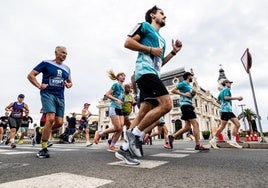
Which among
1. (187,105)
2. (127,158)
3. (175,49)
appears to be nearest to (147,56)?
(175,49)

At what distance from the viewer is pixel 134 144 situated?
253cm

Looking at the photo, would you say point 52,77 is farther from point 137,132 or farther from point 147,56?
point 137,132

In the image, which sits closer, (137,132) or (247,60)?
(137,132)

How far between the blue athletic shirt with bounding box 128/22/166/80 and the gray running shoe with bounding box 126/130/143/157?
79 cm

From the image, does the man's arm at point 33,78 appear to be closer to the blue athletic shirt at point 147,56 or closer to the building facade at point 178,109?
the blue athletic shirt at point 147,56

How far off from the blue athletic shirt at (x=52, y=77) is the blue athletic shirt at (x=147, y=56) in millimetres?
1887

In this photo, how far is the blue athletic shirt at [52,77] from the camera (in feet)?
12.8

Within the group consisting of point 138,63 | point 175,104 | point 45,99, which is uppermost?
point 175,104

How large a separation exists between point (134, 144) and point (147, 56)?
1.21 meters

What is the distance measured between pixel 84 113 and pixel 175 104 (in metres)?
32.0

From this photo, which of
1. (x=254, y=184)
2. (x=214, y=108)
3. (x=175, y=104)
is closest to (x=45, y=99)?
(x=254, y=184)

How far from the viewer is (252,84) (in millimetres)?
6809

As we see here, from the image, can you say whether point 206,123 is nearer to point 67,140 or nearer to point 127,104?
point 67,140

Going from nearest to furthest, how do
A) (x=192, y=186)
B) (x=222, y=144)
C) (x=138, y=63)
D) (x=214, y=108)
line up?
(x=192, y=186) < (x=138, y=63) < (x=222, y=144) < (x=214, y=108)
